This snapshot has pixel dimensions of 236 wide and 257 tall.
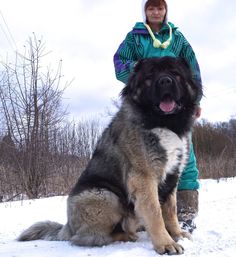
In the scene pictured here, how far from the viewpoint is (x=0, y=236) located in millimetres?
4699

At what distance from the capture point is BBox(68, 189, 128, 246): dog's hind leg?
12.4 ft

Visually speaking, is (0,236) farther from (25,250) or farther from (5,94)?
(5,94)

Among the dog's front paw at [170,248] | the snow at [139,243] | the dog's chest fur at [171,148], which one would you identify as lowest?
the snow at [139,243]

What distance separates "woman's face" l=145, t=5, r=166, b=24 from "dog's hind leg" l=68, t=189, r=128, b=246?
81.4 inches

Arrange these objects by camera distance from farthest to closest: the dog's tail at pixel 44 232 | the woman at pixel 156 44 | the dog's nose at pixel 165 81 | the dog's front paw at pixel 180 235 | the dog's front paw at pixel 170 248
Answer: the woman at pixel 156 44
the dog's tail at pixel 44 232
the dog's front paw at pixel 180 235
the dog's nose at pixel 165 81
the dog's front paw at pixel 170 248

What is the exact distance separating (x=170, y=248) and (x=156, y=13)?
262 cm

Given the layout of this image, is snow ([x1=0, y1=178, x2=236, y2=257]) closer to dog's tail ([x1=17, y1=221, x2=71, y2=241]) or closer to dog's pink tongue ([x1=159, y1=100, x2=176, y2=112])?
dog's tail ([x1=17, y1=221, x2=71, y2=241])

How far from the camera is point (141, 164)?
3.71 meters

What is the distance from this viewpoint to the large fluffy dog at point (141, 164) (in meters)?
3.71

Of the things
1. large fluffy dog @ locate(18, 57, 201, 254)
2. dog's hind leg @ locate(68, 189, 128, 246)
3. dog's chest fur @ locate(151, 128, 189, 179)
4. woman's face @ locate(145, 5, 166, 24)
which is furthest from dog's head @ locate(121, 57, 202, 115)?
dog's hind leg @ locate(68, 189, 128, 246)

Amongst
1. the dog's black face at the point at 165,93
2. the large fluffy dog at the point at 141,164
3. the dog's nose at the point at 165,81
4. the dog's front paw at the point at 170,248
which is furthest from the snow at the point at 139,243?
the dog's nose at the point at 165,81

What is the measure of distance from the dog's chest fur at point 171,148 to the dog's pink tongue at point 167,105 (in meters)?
0.20

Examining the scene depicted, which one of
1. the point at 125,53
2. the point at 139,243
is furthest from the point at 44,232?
the point at 125,53

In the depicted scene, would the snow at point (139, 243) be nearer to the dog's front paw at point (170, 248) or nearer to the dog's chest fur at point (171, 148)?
the dog's front paw at point (170, 248)
